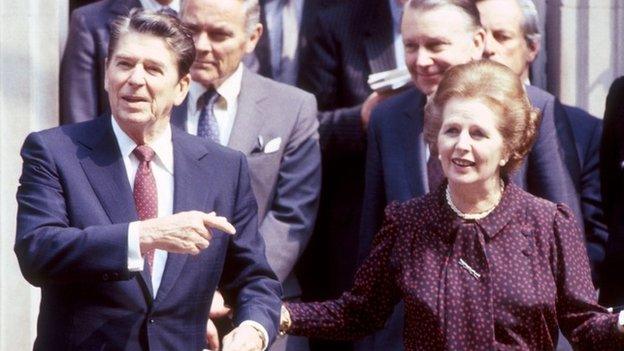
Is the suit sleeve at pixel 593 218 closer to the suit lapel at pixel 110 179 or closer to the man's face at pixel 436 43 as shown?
the man's face at pixel 436 43

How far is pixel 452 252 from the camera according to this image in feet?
14.5

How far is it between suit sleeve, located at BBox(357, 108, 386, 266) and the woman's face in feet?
3.04

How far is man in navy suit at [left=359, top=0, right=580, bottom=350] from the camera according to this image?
16.9ft

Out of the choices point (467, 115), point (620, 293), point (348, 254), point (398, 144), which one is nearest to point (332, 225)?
point (348, 254)

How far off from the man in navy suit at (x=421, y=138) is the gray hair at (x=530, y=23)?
1.78 feet

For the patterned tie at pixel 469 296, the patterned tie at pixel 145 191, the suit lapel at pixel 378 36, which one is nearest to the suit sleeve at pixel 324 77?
the suit lapel at pixel 378 36

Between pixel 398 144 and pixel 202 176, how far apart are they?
1.07 metres

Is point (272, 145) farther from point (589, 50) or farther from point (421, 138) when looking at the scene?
point (589, 50)

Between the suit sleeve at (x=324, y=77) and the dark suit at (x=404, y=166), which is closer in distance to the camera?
the dark suit at (x=404, y=166)

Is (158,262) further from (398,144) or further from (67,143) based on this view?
(398,144)

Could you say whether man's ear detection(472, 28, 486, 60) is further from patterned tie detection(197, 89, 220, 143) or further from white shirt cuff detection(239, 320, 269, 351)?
white shirt cuff detection(239, 320, 269, 351)

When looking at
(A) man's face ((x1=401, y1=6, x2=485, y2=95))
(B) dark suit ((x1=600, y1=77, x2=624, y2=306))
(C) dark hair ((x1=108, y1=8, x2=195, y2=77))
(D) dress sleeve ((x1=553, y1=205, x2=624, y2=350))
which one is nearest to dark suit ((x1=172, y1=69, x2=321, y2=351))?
(A) man's face ((x1=401, y1=6, x2=485, y2=95))

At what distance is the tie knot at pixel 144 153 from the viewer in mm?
4328

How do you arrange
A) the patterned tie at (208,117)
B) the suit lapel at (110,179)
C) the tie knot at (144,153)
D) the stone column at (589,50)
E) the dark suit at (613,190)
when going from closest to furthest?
the suit lapel at (110,179)
the tie knot at (144,153)
the dark suit at (613,190)
the patterned tie at (208,117)
the stone column at (589,50)
